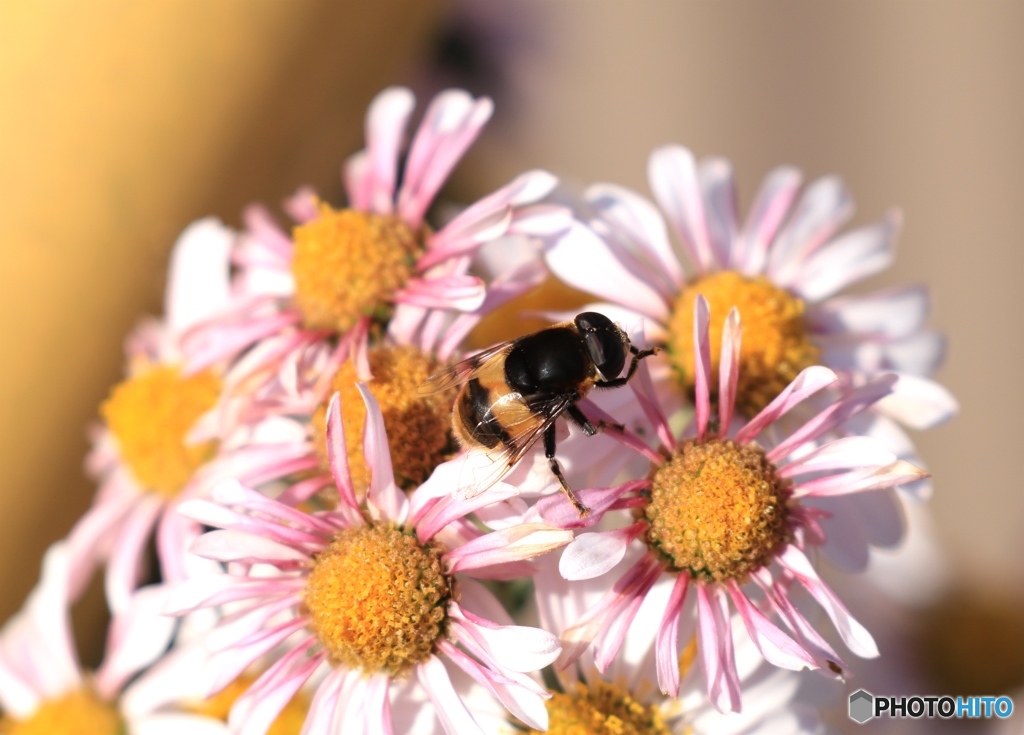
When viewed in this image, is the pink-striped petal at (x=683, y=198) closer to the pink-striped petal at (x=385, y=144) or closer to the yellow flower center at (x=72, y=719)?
the pink-striped petal at (x=385, y=144)

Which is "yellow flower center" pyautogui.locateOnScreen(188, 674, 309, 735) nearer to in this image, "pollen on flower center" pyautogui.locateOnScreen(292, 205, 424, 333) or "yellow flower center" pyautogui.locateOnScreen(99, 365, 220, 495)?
"yellow flower center" pyautogui.locateOnScreen(99, 365, 220, 495)

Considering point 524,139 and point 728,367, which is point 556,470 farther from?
point 524,139

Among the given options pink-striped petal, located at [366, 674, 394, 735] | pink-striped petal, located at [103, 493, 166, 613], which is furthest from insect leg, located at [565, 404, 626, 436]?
pink-striped petal, located at [103, 493, 166, 613]

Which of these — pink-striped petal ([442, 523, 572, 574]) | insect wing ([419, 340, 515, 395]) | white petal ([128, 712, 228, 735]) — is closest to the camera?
pink-striped petal ([442, 523, 572, 574])

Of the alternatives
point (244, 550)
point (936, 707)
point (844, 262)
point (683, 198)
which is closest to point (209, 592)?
point (244, 550)

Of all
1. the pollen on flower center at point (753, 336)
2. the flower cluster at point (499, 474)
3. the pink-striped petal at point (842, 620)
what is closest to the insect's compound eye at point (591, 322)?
the flower cluster at point (499, 474)

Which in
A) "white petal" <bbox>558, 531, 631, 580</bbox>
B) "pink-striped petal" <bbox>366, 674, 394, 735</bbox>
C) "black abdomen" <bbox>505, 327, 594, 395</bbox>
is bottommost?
"pink-striped petal" <bbox>366, 674, 394, 735</bbox>

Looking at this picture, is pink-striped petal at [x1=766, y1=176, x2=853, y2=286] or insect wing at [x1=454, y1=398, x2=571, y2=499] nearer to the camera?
insect wing at [x1=454, y1=398, x2=571, y2=499]

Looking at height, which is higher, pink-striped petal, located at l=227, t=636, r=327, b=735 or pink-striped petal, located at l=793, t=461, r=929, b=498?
pink-striped petal, located at l=227, t=636, r=327, b=735
